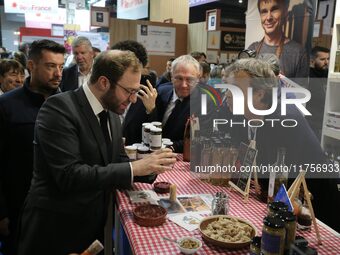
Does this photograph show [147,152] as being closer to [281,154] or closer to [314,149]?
[281,154]

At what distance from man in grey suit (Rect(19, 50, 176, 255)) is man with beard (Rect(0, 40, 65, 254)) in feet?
1.61

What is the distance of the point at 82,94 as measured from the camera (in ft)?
5.30

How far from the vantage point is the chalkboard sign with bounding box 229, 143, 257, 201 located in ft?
5.57

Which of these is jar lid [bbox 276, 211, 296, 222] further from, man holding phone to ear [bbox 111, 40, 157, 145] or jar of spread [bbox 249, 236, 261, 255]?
man holding phone to ear [bbox 111, 40, 157, 145]

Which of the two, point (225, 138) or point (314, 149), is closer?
point (314, 149)

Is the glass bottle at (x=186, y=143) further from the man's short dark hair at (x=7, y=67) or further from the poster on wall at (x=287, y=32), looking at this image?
the man's short dark hair at (x=7, y=67)

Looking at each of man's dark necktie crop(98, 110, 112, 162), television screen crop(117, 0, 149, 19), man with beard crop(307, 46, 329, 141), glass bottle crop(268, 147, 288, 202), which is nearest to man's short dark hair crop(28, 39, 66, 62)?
man's dark necktie crop(98, 110, 112, 162)

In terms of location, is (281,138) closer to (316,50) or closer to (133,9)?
(316,50)

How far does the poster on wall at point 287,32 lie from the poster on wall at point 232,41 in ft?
4.97

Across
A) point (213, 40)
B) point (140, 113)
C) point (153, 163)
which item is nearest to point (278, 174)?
point (153, 163)

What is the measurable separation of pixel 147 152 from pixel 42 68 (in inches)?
34.3

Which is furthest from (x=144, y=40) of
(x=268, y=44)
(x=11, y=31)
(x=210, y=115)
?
(x=11, y=31)

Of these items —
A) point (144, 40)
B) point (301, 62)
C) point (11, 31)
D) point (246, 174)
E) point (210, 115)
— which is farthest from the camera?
point (11, 31)

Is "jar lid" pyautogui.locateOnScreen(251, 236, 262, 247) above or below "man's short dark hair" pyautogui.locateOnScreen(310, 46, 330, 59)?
below
